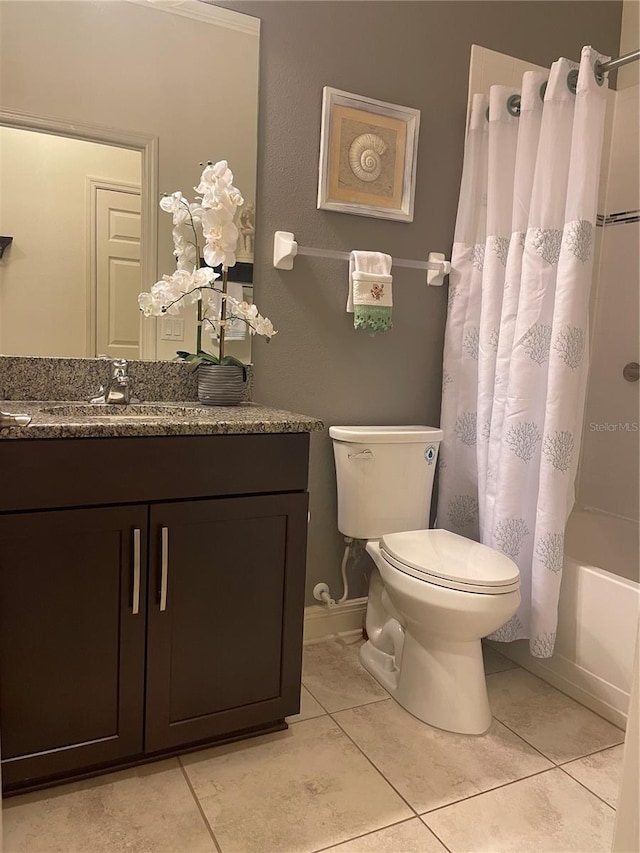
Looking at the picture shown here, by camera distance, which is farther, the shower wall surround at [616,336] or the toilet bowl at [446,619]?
the shower wall surround at [616,336]

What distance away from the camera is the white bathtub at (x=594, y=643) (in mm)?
1841

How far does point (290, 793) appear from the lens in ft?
5.00

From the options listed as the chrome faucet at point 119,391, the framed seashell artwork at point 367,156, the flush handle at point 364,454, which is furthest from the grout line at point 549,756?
the framed seashell artwork at point 367,156

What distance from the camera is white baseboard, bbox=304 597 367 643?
2.30 m

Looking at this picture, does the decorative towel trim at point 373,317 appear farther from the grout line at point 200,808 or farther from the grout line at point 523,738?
the grout line at point 200,808

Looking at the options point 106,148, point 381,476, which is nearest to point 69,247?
point 106,148

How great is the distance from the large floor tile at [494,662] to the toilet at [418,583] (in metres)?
0.35

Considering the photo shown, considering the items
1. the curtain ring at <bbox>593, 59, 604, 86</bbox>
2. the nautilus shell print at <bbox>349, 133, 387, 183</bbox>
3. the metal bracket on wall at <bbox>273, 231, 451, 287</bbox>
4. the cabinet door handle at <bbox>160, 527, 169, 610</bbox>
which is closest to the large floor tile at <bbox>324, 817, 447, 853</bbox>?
the cabinet door handle at <bbox>160, 527, 169, 610</bbox>

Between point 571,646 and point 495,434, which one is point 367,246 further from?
point 571,646

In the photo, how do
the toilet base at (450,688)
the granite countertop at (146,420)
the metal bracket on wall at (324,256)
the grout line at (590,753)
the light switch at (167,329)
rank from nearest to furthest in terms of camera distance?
the granite countertop at (146,420)
the grout line at (590,753)
the toilet base at (450,688)
the light switch at (167,329)
the metal bracket on wall at (324,256)

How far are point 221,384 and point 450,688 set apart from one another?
1.11m

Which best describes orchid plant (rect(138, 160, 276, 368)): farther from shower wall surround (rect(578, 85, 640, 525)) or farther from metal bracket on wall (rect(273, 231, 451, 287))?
shower wall surround (rect(578, 85, 640, 525))

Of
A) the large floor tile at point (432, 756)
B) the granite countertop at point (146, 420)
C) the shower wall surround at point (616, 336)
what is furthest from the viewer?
the shower wall surround at point (616, 336)

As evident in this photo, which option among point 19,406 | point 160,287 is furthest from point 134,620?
point 160,287
